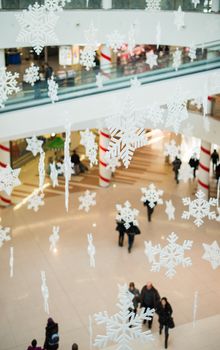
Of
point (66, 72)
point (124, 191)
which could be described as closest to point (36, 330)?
point (66, 72)

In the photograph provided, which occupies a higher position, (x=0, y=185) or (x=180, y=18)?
(x=180, y=18)

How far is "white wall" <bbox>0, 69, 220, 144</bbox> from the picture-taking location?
11.2 m

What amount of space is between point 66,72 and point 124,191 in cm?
456

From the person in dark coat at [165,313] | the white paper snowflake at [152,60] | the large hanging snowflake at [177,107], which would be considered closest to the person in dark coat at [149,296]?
Result: the person in dark coat at [165,313]

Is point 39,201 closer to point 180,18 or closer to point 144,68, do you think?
point 144,68

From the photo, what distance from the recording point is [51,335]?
9453 millimetres

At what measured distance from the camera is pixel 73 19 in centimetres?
1252

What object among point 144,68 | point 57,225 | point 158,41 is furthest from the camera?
point 57,225

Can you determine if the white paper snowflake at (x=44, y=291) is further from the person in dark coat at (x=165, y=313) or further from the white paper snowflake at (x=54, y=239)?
the person in dark coat at (x=165, y=313)

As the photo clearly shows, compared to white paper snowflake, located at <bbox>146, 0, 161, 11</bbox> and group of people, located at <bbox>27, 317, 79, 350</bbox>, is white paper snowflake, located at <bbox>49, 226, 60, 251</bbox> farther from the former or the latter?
white paper snowflake, located at <bbox>146, 0, 161, 11</bbox>

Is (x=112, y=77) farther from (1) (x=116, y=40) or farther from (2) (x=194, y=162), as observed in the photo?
(2) (x=194, y=162)

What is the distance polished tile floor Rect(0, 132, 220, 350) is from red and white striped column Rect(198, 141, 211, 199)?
0.59 m

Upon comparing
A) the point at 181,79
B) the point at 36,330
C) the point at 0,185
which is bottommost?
the point at 36,330

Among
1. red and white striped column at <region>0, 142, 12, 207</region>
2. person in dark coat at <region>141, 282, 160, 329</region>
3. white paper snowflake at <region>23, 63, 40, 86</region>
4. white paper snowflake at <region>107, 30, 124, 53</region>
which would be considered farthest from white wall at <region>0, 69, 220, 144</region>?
person in dark coat at <region>141, 282, 160, 329</region>
